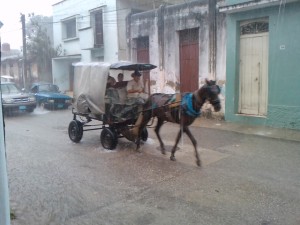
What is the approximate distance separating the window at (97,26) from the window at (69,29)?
3642 millimetres

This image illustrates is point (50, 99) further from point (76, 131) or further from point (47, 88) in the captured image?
point (76, 131)

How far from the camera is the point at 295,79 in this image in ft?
34.8

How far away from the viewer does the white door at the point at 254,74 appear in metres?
11.6

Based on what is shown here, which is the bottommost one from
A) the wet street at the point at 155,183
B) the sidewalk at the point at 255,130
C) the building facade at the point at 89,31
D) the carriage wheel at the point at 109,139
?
the wet street at the point at 155,183

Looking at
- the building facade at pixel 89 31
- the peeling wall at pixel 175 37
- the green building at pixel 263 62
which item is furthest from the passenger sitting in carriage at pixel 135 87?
the building facade at pixel 89 31

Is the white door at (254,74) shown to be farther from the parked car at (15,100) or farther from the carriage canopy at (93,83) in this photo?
the parked car at (15,100)

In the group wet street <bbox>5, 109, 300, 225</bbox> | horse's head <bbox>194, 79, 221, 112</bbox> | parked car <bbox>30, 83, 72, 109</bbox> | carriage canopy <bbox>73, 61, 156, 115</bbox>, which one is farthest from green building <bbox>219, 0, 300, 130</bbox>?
parked car <bbox>30, 83, 72, 109</bbox>

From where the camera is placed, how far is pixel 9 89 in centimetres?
1766

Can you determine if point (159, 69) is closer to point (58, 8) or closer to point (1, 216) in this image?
point (58, 8)

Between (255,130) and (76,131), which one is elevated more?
(76,131)

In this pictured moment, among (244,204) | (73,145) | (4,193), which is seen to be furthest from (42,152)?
(4,193)

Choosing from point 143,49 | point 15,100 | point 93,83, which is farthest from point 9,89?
point 93,83

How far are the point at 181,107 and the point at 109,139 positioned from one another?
7.61ft

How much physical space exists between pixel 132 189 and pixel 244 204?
193cm
